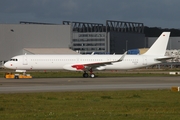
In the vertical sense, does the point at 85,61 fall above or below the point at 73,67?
above

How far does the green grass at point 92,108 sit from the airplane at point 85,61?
1245 inches

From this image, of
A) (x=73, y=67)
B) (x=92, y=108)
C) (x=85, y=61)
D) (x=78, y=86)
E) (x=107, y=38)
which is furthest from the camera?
(x=107, y=38)

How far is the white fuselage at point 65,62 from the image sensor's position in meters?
60.7

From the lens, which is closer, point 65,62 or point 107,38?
point 65,62

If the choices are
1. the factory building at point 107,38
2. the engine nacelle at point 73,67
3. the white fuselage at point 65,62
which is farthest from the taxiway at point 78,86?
the factory building at point 107,38

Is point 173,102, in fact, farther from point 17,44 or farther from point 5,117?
point 17,44

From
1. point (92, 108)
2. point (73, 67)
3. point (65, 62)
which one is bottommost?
point (92, 108)

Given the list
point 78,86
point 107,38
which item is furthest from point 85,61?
point 107,38

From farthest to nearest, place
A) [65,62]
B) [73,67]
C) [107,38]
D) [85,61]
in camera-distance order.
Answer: [107,38] < [85,61] < [73,67] < [65,62]

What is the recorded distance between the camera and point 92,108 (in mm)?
23469

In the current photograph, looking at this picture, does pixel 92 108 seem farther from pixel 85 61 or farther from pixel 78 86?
pixel 85 61

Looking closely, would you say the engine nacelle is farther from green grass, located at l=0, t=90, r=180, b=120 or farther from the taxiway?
green grass, located at l=0, t=90, r=180, b=120

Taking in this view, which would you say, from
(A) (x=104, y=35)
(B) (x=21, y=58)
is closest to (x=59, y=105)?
(B) (x=21, y=58)

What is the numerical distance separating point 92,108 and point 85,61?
1563 inches
